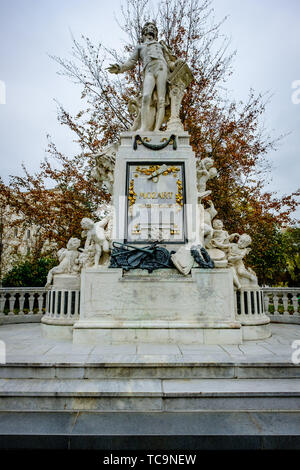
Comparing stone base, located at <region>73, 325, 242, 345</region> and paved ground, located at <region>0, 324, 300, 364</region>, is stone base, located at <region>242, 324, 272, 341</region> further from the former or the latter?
stone base, located at <region>73, 325, 242, 345</region>

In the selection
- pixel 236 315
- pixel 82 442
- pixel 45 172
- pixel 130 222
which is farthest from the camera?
pixel 45 172

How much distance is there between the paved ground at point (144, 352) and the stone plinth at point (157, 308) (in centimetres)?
21

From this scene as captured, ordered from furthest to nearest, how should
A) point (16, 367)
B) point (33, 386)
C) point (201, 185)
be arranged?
point (201, 185), point (16, 367), point (33, 386)

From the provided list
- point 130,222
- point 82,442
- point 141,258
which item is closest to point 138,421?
point 82,442

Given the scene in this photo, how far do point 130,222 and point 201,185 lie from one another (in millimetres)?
1920

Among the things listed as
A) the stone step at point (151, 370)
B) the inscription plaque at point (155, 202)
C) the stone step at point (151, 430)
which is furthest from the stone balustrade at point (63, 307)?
the stone step at point (151, 430)

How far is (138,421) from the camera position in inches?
120

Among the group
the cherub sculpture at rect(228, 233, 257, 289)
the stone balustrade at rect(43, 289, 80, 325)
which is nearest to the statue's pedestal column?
the cherub sculpture at rect(228, 233, 257, 289)

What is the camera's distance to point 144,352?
4.36 meters

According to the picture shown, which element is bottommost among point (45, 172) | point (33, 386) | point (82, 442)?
point (82, 442)

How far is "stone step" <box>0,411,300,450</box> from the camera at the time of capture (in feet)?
8.91

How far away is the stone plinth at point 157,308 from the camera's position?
5.05m

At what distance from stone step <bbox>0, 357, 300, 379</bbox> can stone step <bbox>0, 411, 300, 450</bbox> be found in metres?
0.52

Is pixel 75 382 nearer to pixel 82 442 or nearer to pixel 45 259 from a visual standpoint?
pixel 82 442
